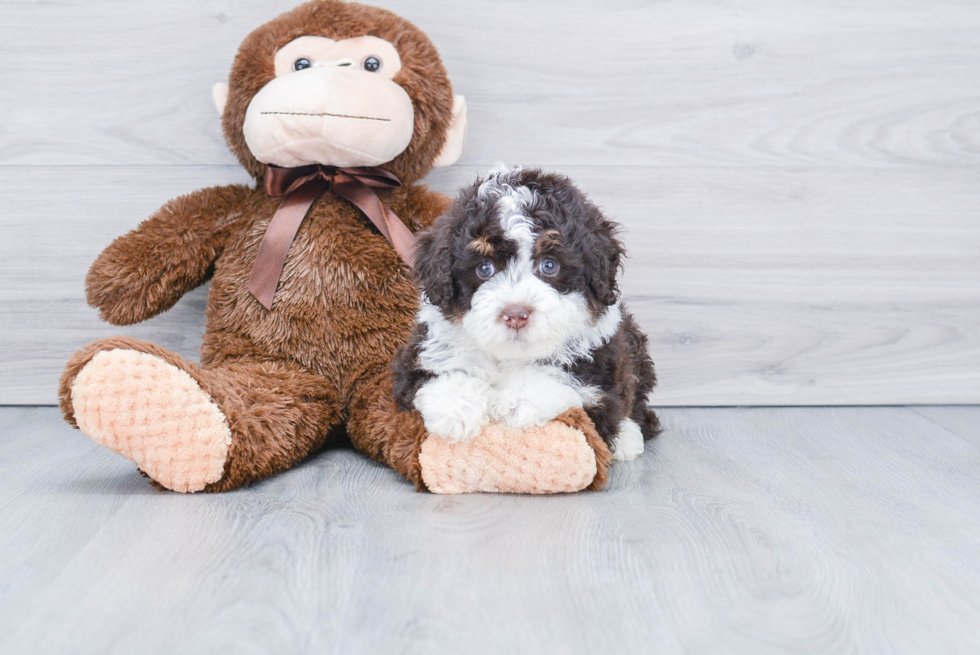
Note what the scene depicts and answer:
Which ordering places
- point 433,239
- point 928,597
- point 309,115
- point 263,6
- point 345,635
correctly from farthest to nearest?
1. point 263,6
2. point 309,115
3. point 433,239
4. point 928,597
5. point 345,635

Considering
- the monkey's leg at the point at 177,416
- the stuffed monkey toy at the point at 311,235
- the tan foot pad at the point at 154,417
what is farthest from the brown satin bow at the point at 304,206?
the tan foot pad at the point at 154,417

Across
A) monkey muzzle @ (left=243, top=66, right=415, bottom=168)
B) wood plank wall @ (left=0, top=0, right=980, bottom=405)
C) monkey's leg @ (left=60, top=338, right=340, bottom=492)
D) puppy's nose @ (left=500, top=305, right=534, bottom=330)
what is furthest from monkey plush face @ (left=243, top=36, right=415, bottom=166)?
puppy's nose @ (left=500, top=305, right=534, bottom=330)

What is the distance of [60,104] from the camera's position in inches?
73.2

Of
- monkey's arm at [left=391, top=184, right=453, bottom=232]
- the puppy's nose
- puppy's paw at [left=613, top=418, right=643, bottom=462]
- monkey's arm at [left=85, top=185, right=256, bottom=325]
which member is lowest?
puppy's paw at [left=613, top=418, right=643, bottom=462]

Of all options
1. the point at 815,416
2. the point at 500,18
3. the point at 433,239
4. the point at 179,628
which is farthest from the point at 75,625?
the point at 815,416

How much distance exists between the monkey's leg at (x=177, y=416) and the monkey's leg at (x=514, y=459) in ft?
0.84

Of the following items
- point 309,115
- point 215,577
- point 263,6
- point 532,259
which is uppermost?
point 263,6

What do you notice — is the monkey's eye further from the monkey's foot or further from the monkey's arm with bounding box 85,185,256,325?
the monkey's arm with bounding box 85,185,256,325

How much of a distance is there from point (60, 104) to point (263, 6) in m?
0.53

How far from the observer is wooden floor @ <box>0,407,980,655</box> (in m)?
0.85

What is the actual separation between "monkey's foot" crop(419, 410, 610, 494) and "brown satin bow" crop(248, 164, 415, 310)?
17.7 inches

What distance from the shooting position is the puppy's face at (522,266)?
1192mm

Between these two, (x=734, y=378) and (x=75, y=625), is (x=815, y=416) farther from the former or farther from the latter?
(x=75, y=625)

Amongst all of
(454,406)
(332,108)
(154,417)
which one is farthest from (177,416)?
(332,108)
